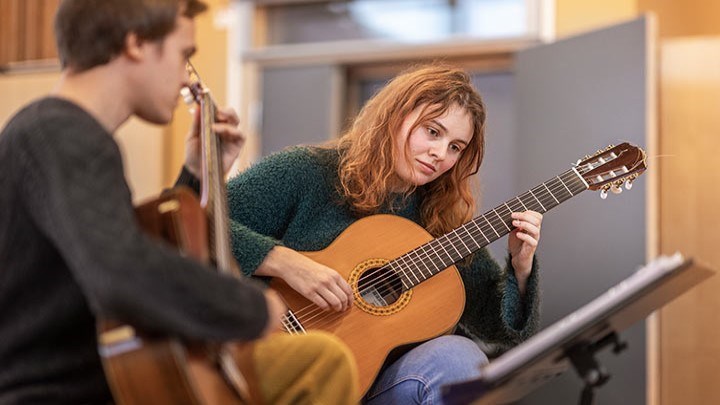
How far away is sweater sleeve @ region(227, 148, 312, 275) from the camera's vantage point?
207 centimetres

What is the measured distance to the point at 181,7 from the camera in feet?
4.38

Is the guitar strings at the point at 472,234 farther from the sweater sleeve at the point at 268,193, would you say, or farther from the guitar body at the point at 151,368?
the guitar body at the point at 151,368

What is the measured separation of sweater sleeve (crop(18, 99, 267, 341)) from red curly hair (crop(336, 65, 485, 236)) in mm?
909

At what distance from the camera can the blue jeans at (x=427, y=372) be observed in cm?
188

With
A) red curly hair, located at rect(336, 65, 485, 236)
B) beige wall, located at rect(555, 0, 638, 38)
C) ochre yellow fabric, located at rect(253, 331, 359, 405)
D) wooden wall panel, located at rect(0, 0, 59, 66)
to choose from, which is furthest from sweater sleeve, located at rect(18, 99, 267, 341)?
wooden wall panel, located at rect(0, 0, 59, 66)

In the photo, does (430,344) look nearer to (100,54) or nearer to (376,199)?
(376,199)

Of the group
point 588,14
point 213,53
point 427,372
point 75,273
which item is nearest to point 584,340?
point 427,372

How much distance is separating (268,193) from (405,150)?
326 millimetres

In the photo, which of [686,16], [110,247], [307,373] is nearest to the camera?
[110,247]

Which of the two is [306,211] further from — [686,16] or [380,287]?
[686,16]

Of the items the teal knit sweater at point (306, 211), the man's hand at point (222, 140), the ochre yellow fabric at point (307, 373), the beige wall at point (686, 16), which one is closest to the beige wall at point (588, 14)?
the beige wall at point (686, 16)

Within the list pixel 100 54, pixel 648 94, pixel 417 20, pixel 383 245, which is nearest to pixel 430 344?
pixel 383 245

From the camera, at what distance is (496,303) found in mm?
2189

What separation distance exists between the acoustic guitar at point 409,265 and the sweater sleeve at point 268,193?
0.49 ft
